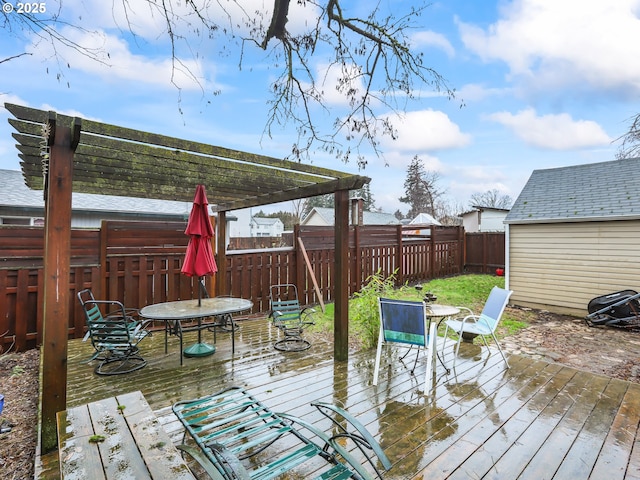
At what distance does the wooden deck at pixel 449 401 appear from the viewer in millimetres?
2180

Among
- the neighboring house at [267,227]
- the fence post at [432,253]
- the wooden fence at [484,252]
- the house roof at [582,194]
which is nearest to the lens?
the house roof at [582,194]

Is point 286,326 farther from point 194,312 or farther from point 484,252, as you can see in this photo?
point 484,252

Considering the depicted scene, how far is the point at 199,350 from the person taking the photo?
427cm

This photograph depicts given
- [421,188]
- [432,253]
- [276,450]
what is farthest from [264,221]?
[276,450]

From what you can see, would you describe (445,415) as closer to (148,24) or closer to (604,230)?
(148,24)

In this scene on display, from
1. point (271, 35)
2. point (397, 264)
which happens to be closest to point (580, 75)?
point (397, 264)

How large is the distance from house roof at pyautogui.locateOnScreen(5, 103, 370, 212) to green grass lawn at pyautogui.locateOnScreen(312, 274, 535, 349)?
1638 mm

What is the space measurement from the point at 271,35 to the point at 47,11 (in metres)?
2.31

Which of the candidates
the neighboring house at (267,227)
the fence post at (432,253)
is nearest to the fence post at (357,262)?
the fence post at (432,253)

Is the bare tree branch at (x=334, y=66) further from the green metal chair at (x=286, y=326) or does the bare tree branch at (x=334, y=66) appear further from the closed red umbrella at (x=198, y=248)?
the green metal chair at (x=286, y=326)

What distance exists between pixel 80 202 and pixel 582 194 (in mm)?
14662

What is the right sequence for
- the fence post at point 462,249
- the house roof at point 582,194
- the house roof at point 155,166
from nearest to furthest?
1. the house roof at point 155,166
2. the house roof at point 582,194
3. the fence post at point 462,249

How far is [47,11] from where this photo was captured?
264 centimetres

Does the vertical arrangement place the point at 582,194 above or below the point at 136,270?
above
